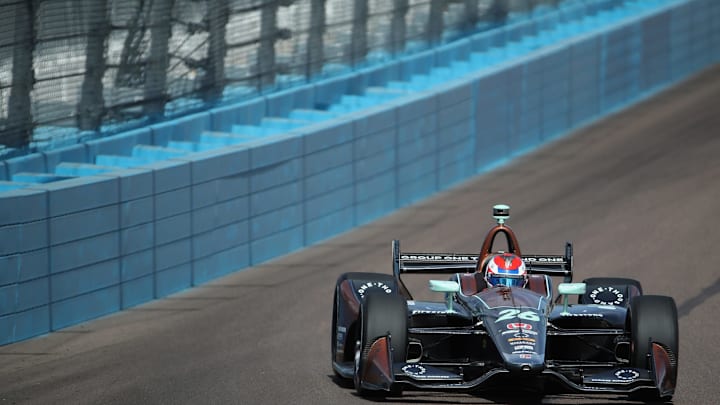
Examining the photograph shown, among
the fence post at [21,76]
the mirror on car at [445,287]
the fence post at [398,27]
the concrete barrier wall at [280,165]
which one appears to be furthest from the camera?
the fence post at [398,27]

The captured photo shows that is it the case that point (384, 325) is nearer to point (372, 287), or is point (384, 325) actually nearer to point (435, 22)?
point (372, 287)

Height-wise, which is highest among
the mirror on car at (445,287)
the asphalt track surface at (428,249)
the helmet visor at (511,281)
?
the mirror on car at (445,287)

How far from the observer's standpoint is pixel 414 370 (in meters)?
9.21

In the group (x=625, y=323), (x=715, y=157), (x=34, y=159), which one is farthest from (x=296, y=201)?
(x=715, y=157)

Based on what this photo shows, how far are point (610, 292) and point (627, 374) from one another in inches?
66.2

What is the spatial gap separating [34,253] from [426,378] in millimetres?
4337

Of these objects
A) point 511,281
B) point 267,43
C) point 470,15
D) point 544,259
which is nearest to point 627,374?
point 511,281

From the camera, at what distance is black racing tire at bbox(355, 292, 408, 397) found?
368 inches

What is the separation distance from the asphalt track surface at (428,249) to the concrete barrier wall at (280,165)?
0.98 feet

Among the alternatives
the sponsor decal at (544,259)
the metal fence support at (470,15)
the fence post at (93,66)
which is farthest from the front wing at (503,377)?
the metal fence support at (470,15)

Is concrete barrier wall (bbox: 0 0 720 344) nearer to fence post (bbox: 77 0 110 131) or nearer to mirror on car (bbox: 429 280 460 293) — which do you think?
fence post (bbox: 77 0 110 131)

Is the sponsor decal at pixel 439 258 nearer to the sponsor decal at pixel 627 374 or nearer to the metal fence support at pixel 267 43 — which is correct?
the sponsor decal at pixel 627 374

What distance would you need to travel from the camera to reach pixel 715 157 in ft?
70.4

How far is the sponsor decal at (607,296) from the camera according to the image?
423 inches
